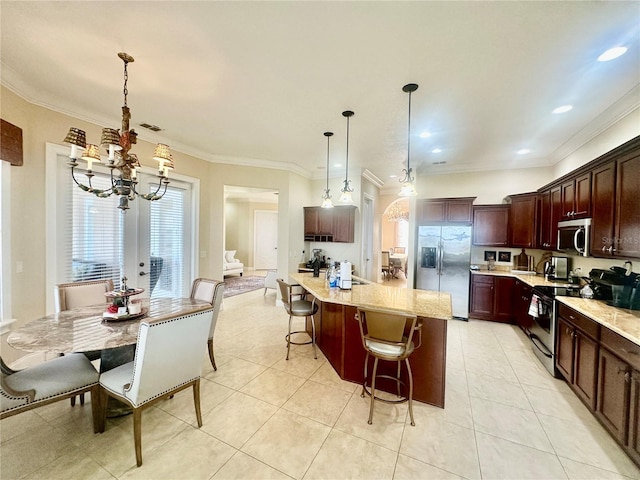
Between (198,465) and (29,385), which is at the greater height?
(29,385)

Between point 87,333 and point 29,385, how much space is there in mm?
407

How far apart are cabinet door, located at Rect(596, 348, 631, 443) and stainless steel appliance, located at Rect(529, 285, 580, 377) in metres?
0.84

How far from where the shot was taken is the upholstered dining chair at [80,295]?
2.49 meters

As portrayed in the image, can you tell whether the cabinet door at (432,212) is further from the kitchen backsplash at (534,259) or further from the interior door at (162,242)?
the interior door at (162,242)

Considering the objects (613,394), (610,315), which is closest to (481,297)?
(610,315)

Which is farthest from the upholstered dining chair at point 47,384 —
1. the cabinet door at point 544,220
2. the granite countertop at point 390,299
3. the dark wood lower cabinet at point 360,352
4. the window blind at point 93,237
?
the cabinet door at point 544,220

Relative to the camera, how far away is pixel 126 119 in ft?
7.37

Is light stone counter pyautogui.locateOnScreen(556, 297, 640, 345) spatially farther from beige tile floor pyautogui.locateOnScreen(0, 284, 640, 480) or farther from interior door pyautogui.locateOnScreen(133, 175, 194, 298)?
interior door pyautogui.locateOnScreen(133, 175, 194, 298)

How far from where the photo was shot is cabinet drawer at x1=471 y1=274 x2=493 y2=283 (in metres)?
4.55

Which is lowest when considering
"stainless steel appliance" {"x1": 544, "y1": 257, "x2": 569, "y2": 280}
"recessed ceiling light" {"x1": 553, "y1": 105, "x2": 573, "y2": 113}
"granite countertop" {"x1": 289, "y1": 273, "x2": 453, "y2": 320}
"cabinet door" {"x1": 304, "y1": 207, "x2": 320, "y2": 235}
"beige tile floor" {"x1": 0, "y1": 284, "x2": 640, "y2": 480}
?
"beige tile floor" {"x1": 0, "y1": 284, "x2": 640, "y2": 480}

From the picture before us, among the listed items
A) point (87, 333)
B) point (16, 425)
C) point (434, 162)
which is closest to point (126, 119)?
point (87, 333)

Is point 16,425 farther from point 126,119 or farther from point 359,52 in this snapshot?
point 359,52

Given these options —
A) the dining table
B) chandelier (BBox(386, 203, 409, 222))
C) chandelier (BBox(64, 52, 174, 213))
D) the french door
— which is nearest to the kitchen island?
the dining table

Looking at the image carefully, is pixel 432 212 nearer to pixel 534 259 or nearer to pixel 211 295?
pixel 534 259
